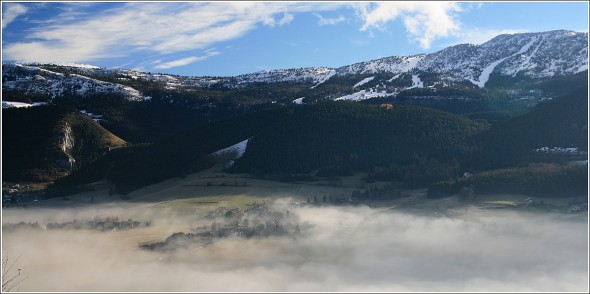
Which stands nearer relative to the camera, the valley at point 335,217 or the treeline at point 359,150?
the valley at point 335,217

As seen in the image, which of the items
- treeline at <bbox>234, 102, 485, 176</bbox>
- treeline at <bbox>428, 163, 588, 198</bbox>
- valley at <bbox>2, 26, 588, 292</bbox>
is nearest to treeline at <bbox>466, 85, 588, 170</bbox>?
valley at <bbox>2, 26, 588, 292</bbox>

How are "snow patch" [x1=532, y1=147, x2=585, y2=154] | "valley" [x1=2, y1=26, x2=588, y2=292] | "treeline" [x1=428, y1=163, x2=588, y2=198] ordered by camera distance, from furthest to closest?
1. "snow patch" [x1=532, y1=147, x2=585, y2=154]
2. "treeline" [x1=428, y1=163, x2=588, y2=198]
3. "valley" [x1=2, y1=26, x2=588, y2=292]

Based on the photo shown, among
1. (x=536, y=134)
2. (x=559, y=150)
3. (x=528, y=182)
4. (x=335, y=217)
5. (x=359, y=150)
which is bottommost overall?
(x=335, y=217)

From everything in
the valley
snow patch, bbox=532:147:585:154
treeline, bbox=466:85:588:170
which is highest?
treeline, bbox=466:85:588:170

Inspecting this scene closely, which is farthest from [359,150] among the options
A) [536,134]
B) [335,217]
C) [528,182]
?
[528,182]

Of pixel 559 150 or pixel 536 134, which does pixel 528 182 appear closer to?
pixel 559 150

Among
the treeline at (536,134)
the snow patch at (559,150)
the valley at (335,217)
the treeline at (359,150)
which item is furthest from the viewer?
the treeline at (359,150)

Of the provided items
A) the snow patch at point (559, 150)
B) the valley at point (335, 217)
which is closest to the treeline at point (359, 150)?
the valley at point (335, 217)

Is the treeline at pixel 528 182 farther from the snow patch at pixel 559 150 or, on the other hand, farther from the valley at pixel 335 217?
the snow patch at pixel 559 150

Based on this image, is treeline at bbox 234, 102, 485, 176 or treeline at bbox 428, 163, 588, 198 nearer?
treeline at bbox 428, 163, 588, 198

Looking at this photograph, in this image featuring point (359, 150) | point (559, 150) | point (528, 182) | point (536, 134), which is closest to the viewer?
point (528, 182)

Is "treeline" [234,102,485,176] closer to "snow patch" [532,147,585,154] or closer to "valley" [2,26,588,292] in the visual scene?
"valley" [2,26,588,292]

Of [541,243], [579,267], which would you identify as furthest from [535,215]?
[579,267]
